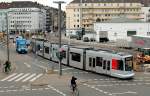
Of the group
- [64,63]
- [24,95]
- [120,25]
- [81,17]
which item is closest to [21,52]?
[64,63]

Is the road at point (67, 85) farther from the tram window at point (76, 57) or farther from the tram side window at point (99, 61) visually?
the tram window at point (76, 57)

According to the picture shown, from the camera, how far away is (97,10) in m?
178

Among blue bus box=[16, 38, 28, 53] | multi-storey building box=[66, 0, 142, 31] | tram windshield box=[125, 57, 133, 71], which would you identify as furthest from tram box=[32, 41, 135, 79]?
multi-storey building box=[66, 0, 142, 31]

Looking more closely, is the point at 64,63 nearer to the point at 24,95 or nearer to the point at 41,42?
the point at 41,42

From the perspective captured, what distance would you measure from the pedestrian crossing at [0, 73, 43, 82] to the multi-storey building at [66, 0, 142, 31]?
123906mm

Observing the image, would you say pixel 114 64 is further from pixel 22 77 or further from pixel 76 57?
pixel 76 57

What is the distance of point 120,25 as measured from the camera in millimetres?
114375

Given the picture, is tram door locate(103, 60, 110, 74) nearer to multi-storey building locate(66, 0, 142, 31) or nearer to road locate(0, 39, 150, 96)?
road locate(0, 39, 150, 96)

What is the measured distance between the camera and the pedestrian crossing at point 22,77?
144 feet

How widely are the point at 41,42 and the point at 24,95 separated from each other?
39.4 metres

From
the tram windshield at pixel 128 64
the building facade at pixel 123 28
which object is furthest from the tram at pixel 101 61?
the building facade at pixel 123 28

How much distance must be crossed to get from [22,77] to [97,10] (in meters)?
133

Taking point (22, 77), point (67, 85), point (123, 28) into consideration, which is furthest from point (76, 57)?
point (123, 28)

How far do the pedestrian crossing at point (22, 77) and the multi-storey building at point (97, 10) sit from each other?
123906mm
